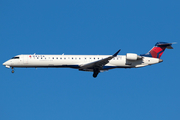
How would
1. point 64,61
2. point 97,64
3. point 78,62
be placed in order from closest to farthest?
point 97,64 → point 64,61 → point 78,62

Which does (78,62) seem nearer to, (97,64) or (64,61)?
(64,61)

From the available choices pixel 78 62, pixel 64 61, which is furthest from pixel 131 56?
pixel 64 61

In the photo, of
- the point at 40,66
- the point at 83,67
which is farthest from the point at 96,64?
the point at 40,66

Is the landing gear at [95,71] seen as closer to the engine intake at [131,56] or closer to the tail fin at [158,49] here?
the engine intake at [131,56]

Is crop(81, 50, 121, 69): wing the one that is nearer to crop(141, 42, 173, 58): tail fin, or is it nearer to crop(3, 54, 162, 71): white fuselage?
crop(3, 54, 162, 71): white fuselage

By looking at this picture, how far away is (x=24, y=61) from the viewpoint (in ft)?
118

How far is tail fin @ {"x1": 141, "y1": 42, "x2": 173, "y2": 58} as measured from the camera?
38062 millimetres

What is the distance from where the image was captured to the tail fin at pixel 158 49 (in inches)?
1499

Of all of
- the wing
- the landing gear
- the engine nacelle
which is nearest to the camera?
the wing

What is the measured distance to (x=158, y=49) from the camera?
1511 inches

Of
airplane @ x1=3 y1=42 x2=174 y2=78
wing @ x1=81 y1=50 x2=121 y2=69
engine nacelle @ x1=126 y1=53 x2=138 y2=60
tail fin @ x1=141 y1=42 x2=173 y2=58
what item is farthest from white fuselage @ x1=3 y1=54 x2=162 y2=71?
tail fin @ x1=141 y1=42 x2=173 y2=58

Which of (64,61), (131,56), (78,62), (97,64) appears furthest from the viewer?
(131,56)

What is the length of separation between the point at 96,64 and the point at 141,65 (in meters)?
6.10

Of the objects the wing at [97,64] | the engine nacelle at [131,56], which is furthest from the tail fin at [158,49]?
the wing at [97,64]
